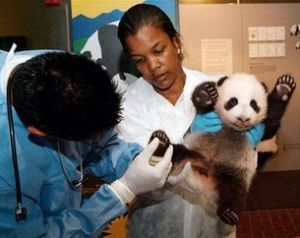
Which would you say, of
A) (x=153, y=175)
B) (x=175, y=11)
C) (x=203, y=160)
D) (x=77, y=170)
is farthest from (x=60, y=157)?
(x=175, y=11)

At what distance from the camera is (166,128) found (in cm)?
99

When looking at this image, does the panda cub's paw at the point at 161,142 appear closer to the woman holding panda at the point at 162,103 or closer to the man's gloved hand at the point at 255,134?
the woman holding panda at the point at 162,103

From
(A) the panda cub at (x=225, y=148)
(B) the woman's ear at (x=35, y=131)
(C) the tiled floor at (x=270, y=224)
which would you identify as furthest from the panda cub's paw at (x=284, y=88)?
(C) the tiled floor at (x=270, y=224)

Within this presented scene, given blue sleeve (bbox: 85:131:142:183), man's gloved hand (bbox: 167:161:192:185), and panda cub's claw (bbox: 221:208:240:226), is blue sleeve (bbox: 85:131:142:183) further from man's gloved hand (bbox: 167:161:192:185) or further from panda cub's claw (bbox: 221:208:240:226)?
panda cub's claw (bbox: 221:208:240:226)

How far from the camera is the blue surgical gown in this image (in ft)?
2.51

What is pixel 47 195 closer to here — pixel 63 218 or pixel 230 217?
pixel 63 218

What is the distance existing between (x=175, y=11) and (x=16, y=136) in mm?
815

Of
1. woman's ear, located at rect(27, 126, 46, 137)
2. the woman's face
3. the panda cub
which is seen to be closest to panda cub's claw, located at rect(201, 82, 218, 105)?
the panda cub

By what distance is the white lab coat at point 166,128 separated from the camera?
1.00 m

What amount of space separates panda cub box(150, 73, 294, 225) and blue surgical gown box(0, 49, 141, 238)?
0.60ft

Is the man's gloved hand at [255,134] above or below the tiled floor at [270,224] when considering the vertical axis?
above

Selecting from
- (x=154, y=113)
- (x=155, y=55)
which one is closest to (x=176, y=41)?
(x=155, y=55)

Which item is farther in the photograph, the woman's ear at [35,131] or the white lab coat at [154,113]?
the white lab coat at [154,113]

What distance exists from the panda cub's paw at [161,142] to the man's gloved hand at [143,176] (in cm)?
3
